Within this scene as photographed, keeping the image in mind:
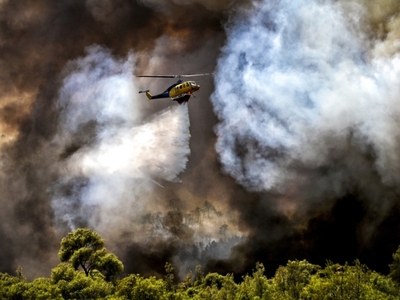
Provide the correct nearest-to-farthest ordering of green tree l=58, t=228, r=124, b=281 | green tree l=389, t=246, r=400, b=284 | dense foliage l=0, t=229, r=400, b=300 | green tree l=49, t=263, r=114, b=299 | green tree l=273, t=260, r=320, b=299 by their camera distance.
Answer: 1. dense foliage l=0, t=229, r=400, b=300
2. green tree l=273, t=260, r=320, b=299
3. green tree l=49, t=263, r=114, b=299
4. green tree l=389, t=246, r=400, b=284
5. green tree l=58, t=228, r=124, b=281

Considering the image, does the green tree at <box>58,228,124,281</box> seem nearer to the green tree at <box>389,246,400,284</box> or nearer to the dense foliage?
the dense foliage

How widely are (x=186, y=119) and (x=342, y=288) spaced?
48.5 meters

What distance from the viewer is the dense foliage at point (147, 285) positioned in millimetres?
62062

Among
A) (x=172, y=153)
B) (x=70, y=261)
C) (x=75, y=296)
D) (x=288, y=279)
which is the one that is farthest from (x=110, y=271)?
(x=288, y=279)

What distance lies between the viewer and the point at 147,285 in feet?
206

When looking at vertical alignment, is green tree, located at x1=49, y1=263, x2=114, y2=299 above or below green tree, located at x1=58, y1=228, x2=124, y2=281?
below

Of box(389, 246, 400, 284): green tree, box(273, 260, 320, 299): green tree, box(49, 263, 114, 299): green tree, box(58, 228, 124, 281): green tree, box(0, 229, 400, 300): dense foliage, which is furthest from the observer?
box(58, 228, 124, 281): green tree

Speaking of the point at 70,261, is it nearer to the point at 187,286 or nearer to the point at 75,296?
the point at 75,296

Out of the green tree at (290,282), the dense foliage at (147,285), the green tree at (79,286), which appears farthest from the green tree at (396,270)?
the green tree at (79,286)

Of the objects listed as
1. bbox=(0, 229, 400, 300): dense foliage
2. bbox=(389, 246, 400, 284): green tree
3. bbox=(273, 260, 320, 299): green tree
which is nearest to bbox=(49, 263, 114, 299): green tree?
bbox=(0, 229, 400, 300): dense foliage

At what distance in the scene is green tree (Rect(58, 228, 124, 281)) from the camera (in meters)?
84.7

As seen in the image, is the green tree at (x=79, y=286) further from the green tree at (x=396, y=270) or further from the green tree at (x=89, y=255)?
the green tree at (x=396, y=270)

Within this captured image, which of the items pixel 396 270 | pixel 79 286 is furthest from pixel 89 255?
pixel 396 270

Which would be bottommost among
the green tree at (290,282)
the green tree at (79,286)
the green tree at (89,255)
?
the green tree at (290,282)
